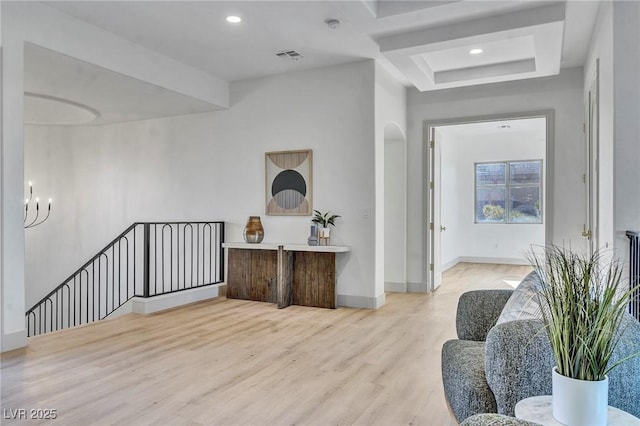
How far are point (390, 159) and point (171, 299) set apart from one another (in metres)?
3.68

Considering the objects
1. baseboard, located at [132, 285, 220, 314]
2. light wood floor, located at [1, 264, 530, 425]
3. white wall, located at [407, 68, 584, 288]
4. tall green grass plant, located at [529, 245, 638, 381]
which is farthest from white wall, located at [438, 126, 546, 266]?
tall green grass plant, located at [529, 245, 638, 381]

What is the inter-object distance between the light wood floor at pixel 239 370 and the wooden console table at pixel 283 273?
1.28 ft

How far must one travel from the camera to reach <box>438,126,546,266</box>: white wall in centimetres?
920

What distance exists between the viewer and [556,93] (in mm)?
5555

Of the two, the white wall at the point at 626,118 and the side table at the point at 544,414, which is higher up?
the white wall at the point at 626,118

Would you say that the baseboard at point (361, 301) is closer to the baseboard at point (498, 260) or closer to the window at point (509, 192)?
the baseboard at point (498, 260)

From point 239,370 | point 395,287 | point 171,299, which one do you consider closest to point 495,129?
point 395,287

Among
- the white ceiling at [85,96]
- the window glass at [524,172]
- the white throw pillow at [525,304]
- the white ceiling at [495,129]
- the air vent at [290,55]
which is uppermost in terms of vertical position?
the air vent at [290,55]

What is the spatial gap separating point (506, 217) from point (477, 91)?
4.61m

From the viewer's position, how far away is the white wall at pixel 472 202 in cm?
920

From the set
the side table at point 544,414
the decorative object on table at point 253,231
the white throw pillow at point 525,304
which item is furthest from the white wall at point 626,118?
the decorative object on table at point 253,231

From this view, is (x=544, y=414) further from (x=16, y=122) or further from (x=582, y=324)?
(x=16, y=122)

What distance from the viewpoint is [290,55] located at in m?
5.14

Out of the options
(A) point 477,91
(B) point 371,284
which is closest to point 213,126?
(B) point 371,284
